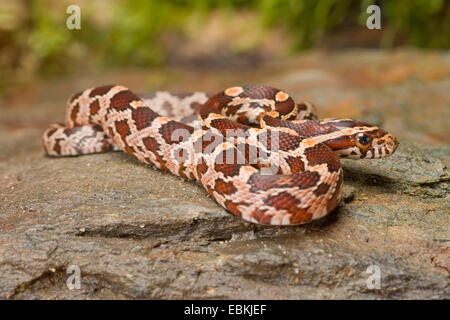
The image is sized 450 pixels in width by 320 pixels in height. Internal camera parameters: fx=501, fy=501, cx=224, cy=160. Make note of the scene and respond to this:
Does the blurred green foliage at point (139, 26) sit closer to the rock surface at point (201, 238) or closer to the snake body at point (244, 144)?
the snake body at point (244, 144)

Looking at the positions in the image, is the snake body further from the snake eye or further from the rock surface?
the rock surface

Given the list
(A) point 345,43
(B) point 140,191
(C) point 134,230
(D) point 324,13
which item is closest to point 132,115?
(B) point 140,191

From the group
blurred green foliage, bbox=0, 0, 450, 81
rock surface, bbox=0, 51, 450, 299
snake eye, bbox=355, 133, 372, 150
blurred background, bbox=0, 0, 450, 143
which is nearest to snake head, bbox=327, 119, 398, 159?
snake eye, bbox=355, 133, 372, 150

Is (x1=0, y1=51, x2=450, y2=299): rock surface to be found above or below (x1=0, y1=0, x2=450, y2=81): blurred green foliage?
below

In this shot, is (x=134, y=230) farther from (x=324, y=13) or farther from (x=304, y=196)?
(x=324, y=13)

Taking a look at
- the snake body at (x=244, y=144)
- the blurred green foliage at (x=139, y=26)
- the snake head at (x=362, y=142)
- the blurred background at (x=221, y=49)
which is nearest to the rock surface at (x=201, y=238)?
the snake body at (x=244, y=144)
